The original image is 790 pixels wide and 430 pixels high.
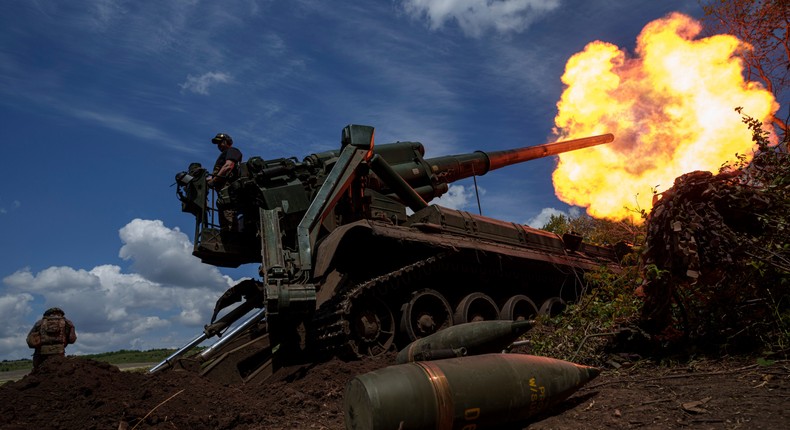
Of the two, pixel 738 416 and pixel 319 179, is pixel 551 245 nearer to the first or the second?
pixel 319 179

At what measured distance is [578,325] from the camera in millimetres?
9617

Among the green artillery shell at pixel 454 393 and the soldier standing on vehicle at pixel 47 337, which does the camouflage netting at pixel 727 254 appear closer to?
the green artillery shell at pixel 454 393

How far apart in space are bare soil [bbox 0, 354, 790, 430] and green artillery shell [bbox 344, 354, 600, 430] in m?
0.39

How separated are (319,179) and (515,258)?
474 centimetres

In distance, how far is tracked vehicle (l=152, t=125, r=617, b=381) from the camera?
31.4ft

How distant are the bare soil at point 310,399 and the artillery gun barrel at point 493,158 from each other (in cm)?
726

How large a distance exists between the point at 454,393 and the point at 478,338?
5.61ft

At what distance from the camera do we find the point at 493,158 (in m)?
16.8

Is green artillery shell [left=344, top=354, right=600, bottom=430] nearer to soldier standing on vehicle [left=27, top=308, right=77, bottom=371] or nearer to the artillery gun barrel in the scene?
soldier standing on vehicle [left=27, top=308, right=77, bottom=371]

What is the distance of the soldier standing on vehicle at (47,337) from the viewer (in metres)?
11.0

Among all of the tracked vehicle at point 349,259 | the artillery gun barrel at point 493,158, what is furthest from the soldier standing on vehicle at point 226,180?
the artillery gun barrel at point 493,158

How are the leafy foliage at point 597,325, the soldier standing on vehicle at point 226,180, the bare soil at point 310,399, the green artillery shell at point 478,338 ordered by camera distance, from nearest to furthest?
the bare soil at point 310,399 → the green artillery shell at point 478,338 → the leafy foliage at point 597,325 → the soldier standing on vehicle at point 226,180

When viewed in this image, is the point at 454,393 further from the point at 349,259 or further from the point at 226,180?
the point at 226,180

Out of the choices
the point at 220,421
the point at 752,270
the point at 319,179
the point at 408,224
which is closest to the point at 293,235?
the point at 319,179
